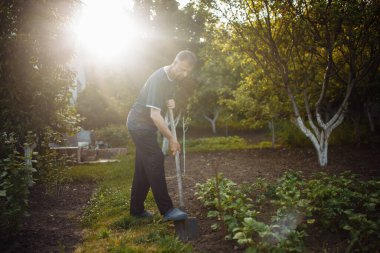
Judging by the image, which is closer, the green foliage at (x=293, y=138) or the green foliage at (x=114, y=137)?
the green foliage at (x=293, y=138)

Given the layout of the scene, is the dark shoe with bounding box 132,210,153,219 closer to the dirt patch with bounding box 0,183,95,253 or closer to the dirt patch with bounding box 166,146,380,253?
the dirt patch with bounding box 166,146,380,253

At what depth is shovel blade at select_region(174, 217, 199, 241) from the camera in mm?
4047

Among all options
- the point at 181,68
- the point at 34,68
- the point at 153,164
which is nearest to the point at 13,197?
the point at 153,164

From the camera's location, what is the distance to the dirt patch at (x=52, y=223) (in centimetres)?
394

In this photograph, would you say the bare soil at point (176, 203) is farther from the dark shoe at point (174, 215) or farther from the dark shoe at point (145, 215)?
the dark shoe at point (145, 215)

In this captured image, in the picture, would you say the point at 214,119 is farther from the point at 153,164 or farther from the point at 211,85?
the point at 153,164

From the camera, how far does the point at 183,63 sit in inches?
168

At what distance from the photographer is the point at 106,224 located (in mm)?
4820

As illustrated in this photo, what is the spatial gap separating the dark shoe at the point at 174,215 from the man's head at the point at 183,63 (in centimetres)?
167

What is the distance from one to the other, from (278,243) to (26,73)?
6.75 meters

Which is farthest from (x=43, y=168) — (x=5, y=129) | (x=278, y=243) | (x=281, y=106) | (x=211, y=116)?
(x=211, y=116)

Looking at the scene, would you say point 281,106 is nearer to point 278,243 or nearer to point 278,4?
point 278,4

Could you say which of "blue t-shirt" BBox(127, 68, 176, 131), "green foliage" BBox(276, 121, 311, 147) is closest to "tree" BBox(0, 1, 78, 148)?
"blue t-shirt" BBox(127, 68, 176, 131)

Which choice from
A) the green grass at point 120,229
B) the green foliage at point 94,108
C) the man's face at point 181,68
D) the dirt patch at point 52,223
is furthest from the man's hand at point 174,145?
the green foliage at point 94,108
